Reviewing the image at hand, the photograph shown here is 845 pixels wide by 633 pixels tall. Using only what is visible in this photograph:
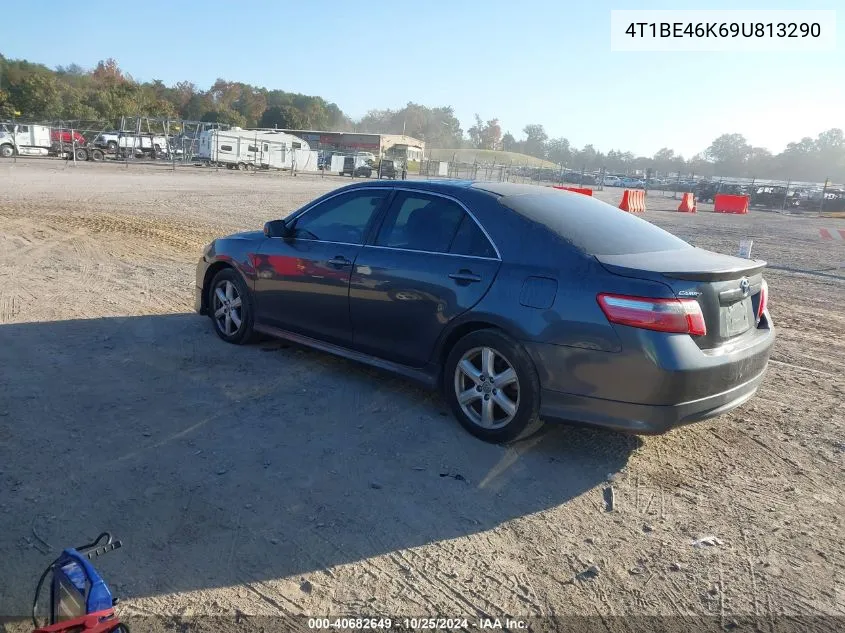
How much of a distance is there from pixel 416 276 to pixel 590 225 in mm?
1190

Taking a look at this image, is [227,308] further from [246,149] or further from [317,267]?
[246,149]

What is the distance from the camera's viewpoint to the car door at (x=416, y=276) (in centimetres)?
441

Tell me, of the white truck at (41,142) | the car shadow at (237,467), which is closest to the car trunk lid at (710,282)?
the car shadow at (237,467)

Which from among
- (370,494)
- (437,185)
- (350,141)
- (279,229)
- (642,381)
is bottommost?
(370,494)

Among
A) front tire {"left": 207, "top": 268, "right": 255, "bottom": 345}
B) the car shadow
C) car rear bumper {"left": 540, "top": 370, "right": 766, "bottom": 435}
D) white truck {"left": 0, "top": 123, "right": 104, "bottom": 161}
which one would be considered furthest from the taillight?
white truck {"left": 0, "top": 123, "right": 104, "bottom": 161}

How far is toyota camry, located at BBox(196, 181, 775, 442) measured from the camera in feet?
12.3

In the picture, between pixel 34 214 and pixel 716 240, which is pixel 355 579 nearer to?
pixel 34 214

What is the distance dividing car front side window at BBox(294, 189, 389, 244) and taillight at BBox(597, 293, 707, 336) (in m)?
2.13

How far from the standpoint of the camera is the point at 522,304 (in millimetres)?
4070

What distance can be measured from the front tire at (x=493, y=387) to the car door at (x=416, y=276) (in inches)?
10.1

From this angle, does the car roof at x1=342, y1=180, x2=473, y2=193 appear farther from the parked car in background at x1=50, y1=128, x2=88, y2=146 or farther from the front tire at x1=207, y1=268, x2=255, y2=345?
the parked car in background at x1=50, y1=128, x2=88, y2=146

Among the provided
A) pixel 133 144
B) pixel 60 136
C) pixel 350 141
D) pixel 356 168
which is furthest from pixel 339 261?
pixel 350 141

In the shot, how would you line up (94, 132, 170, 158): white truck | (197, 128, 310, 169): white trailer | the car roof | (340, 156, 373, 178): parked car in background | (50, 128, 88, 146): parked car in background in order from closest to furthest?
the car roof < (50, 128, 88, 146): parked car in background < (94, 132, 170, 158): white truck < (197, 128, 310, 169): white trailer < (340, 156, 373, 178): parked car in background

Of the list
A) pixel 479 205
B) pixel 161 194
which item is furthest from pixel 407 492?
pixel 161 194
